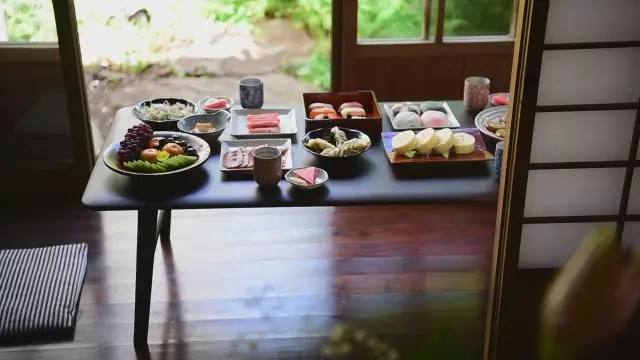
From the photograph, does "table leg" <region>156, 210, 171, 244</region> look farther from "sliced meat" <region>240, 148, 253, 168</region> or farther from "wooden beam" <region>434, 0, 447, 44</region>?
"wooden beam" <region>434, 0, 447, 44</region>

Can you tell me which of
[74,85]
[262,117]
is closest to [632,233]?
[262,117]

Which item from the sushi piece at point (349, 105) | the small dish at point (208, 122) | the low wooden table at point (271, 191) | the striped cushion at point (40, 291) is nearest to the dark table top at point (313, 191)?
the low wooden table at point (271, 191)

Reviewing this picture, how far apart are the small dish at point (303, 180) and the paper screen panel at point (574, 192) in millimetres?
642

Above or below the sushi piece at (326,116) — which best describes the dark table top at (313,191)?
below

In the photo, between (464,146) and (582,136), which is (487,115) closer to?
(464,146)

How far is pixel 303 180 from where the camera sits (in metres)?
2.25

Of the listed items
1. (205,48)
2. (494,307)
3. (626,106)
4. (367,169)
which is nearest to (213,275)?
(367,169)

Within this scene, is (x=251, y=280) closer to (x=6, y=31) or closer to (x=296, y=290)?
(x=296, y=290)

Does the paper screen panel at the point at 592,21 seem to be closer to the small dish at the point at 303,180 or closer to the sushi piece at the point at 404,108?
the small dish at the point at 303,180

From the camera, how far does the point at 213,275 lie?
2.90 metres

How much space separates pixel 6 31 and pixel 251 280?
1619 mm

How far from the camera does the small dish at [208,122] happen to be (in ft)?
8.42

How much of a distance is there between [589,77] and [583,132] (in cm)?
14

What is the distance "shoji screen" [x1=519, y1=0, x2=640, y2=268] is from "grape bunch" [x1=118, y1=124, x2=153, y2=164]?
1204 mm
